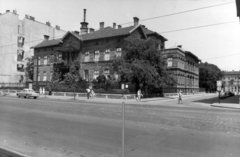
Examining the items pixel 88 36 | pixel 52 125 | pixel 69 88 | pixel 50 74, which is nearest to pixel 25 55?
pixel 50 74

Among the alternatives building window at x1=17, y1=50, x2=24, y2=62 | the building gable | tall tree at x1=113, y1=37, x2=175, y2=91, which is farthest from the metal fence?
tall tree at x1=113, y1=37, x2=175, y2=91

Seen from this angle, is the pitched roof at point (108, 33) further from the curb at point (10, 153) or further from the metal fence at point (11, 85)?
the curb at point (10, 153)

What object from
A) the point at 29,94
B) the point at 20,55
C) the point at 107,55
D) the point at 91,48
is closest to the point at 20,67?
the point at 20,55

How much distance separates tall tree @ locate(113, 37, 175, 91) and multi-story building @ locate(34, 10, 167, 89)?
5748 millimetres

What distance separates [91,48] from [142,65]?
1704 centimetres

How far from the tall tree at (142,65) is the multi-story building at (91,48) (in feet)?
18.9

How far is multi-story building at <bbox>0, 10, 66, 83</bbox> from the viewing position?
179ft

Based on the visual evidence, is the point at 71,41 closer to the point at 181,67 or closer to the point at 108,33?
the point at 108,33

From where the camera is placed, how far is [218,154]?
5344 millimetres

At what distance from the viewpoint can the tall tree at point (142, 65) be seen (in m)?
29.8

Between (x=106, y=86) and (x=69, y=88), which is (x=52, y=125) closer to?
(x=106, y=86)

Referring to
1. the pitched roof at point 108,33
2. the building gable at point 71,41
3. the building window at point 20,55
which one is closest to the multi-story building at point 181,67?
the pitched roof at point 108,33

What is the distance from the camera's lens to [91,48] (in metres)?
43.5

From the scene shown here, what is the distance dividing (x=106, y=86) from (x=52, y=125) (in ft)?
82.9
